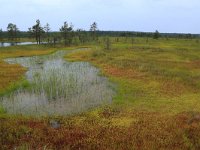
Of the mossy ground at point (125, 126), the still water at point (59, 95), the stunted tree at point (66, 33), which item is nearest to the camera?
the mossy ground at point (125, 126)

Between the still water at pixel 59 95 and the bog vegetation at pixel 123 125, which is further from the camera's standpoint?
the still water at pixel 59 95

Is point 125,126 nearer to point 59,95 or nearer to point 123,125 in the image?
point 123,125

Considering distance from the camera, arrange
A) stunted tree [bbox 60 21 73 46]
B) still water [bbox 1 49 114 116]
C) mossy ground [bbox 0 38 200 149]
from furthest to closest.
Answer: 1. stunted tree [bbox 60 21 73 46]
2. still water [bbox 1 49 114 116]
3. mossy ground [bbox 0 38 200 149]

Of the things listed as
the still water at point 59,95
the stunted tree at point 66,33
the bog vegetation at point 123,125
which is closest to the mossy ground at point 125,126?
the bog vegetation at point 123,125

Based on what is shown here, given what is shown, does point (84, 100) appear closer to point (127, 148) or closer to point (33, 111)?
point (33, 111)

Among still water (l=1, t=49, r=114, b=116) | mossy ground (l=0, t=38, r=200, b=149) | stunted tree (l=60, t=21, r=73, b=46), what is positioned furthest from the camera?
stunted tree (l=60, t=21, r=73, b=46)

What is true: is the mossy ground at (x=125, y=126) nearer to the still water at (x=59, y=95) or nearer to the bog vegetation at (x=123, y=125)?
the bog vegetation at (x=123, y=125)

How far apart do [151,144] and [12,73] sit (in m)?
26.6

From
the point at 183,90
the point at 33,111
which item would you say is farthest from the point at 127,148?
the point at 183,90

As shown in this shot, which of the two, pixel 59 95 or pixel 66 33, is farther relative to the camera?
pixel 66 33

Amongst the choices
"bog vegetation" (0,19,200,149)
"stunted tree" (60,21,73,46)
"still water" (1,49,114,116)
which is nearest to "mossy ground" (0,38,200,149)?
"bog vegetation" (0,19,200,149)

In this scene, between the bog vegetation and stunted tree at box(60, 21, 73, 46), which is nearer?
the bog vegetation

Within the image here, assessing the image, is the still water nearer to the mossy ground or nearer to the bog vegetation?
the bog vegetation

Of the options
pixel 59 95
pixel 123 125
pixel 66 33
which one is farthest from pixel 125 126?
pixel 66 33
